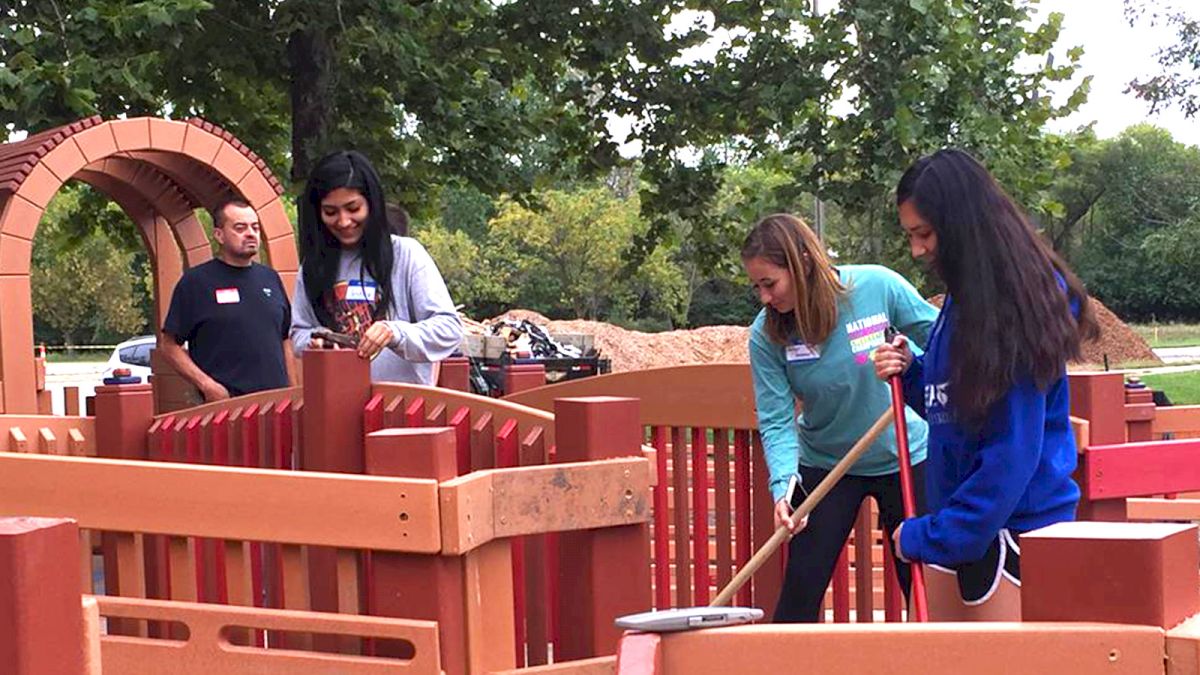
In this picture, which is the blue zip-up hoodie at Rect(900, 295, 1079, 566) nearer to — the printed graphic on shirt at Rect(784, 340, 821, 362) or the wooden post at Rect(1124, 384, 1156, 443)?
the printed graphic on shirt at Rect(784, 340, 821, 362)

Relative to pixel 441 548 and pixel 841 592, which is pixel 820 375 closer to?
pixel 841 592

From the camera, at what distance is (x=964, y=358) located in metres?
3.15

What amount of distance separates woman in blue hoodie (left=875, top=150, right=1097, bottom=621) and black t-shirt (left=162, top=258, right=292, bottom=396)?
399cm

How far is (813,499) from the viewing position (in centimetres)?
442

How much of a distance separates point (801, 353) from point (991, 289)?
1.42 m

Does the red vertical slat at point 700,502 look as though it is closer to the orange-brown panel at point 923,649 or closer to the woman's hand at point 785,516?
the woman's hand at point 785,516

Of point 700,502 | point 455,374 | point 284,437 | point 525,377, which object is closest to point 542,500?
point 284,437

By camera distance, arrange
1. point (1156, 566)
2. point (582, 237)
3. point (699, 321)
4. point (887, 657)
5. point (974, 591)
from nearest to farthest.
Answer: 1. point (1156, 566)
2. point (887, 657)
3. point (974, 591)
4. point (582, 237)
5. point (699, 321)

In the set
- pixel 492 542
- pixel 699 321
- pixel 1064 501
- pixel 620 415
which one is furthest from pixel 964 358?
pixel 699 321

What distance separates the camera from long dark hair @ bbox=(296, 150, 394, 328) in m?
4.97

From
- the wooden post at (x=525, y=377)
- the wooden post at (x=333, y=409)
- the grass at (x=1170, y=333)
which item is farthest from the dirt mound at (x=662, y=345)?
the grass at (x=1170, y=333)

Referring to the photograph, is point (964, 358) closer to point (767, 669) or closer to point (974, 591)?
point (974, 591)

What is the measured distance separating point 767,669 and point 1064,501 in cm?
181

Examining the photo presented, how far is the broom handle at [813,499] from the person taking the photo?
4246mm
